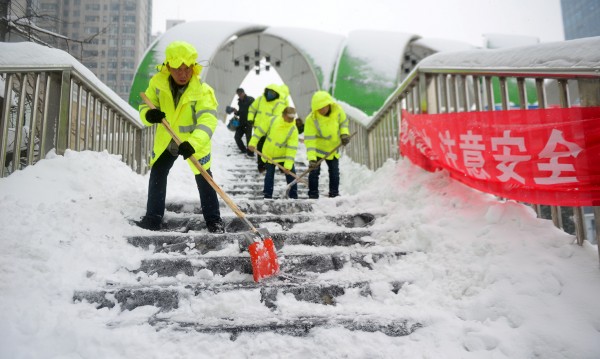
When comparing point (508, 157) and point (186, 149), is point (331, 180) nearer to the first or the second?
point (186, 149)

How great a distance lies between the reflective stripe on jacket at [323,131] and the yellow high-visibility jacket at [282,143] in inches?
9.3

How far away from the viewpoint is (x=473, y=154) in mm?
2717

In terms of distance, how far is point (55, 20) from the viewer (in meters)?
7.64

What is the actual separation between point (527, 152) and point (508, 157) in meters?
0.15

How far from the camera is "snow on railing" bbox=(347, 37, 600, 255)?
2.08m

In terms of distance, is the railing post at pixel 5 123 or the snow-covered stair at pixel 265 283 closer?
the snow-covered stair at pixel 265 283

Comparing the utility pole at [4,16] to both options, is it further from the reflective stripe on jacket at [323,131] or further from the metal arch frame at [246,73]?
the metal arch frame at [246,73]

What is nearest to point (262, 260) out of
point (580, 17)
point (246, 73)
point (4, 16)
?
point (4, 16)

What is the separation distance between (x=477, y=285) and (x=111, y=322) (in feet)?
6.36

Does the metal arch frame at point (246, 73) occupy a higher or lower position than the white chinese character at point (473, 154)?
higher

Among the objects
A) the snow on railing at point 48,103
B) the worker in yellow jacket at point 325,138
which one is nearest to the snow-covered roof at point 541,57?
the worker in yellow jacket at point 325,138

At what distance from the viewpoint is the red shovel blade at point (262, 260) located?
2268 millimetres

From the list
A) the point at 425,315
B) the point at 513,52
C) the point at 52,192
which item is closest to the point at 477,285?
the point at 425,315

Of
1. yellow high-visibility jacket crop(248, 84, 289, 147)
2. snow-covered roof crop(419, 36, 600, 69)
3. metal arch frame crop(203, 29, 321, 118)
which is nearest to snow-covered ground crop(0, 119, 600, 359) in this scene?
snow-covered roof crop(419, 36, 600, 69)
